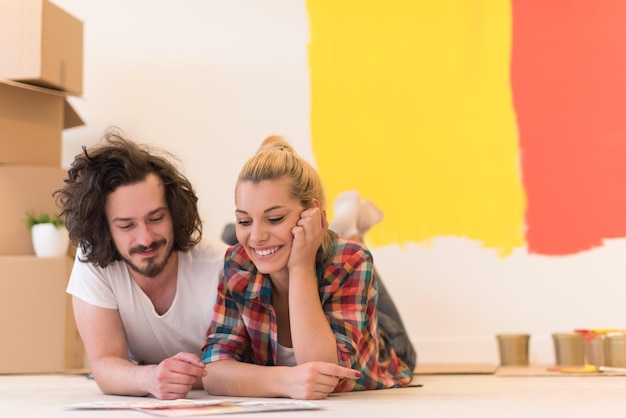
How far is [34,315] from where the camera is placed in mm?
2865

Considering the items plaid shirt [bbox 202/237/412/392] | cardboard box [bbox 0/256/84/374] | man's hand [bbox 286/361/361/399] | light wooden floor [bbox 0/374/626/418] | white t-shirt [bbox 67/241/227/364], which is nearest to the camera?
light wooden floor [bbox 0/374/626/418]

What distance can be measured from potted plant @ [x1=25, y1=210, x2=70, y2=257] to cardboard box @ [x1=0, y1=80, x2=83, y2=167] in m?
0.23

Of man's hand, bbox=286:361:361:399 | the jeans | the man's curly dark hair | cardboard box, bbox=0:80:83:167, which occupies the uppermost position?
cardboard box, bbox=0:80:83:167

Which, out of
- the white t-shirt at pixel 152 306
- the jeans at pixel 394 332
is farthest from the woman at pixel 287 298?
the jeans at pixel 394 332

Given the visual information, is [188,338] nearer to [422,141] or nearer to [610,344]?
[610,344]

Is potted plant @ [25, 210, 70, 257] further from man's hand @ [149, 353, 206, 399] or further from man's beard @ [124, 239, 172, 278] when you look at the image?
man's hand @ [149, 353, 206, 399]

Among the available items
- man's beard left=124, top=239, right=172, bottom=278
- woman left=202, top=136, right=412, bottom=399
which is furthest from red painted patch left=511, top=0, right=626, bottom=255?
man's beard left=124, top=239, right=172, bottom=278

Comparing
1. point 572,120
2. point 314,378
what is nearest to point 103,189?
point 314,378

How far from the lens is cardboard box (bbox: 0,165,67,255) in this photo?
116 inches

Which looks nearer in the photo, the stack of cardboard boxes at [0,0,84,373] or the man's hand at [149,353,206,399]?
the man's hand at [149,353,206,399]

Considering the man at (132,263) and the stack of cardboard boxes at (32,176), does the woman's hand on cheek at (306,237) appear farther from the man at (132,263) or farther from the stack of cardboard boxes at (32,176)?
the stack of cardboard boxes at (32,176)

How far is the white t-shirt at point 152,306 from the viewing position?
191 centimetres

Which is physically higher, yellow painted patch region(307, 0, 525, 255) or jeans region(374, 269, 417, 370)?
yellow painted patch region(307, 0, 525, 255)

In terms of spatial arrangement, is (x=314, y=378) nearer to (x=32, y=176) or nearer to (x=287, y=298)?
(x=287, y=298)
